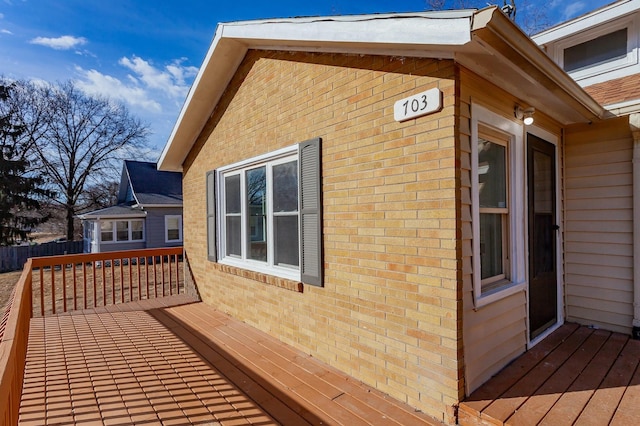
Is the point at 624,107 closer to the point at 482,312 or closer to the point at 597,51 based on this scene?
the point at 597,51

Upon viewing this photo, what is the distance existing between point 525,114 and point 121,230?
691 inches

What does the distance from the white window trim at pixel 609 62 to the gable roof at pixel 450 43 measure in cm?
182

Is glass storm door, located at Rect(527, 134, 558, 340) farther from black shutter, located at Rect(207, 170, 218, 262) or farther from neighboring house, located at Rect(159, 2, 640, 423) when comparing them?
black shutter, located at Rect(207, 170, 218, 262)

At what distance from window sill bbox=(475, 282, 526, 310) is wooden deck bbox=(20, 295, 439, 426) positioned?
92cm

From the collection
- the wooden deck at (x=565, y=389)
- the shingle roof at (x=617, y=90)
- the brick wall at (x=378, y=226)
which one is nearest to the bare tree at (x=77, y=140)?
the brick wall at (x=378, y=226)

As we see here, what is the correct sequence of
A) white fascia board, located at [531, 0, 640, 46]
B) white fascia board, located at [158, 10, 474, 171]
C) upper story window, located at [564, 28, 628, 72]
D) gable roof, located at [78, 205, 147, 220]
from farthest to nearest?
gable roof, located at [78, 205, 147, 220], upper story window, located at [564, 28, 628, 72], white fascia board, located at [531, 0, 640, 46], white fascia board, located at [158, 10, 474, 171]

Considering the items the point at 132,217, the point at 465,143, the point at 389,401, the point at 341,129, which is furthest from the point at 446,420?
the point at 132,217

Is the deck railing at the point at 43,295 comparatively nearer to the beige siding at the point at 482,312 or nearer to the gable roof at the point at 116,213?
the beige siding at the point at 482,312

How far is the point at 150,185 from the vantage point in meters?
17.8

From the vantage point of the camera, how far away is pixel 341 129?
3041 millimetres

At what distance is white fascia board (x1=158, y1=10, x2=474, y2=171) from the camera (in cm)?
212

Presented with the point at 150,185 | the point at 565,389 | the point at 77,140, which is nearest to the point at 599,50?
the point at 565,389

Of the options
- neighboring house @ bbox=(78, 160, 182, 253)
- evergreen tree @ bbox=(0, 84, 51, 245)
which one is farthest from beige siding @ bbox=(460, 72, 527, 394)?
evergreen tree @ bbox=(0, 84, 51, 245)

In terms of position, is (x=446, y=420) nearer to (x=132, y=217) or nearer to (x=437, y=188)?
(x=437, y=188)
